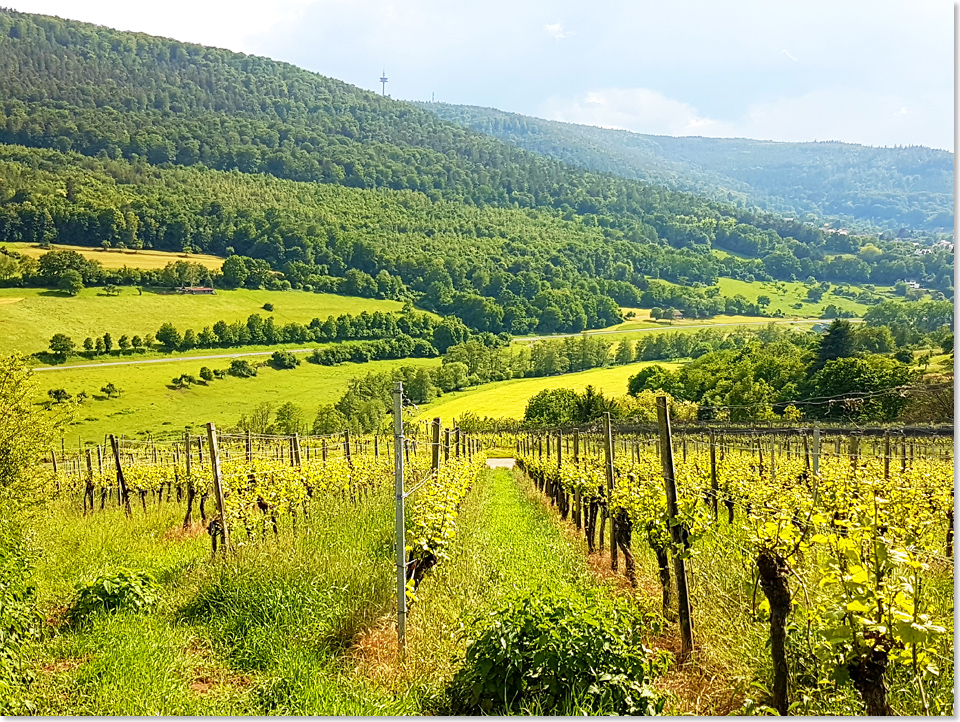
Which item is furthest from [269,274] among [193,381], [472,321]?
[193,381]

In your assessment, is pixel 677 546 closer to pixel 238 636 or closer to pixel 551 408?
pixel 238 636

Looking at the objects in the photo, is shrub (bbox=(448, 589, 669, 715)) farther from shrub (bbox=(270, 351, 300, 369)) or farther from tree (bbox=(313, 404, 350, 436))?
shrub (bbox=(270, 351, 300, 369))

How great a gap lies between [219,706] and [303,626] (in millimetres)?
1289

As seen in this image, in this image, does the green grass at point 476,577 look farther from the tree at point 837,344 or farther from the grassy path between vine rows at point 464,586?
the tree at point 837,344

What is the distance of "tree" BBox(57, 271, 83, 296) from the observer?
297 feet

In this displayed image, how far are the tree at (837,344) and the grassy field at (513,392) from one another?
23.3m

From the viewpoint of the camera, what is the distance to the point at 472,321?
124250 mm

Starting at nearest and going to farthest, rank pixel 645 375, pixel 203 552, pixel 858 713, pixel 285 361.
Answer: pixel 858 713, pixel 203 552, pixel 645 375, pixel 285 361

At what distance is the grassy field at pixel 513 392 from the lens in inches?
2746

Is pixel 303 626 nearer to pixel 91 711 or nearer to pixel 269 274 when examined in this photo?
pixel 91 711

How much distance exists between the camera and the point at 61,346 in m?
Answer: 77.5

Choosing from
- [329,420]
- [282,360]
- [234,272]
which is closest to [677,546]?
[329,420]

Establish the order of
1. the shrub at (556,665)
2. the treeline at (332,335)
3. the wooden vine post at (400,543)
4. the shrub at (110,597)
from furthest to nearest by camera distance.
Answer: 1. the treeline at (332,335)
2. the shrub at (110,597)
3. the wooden vine post at (400,543)
4. the shrub at (556,665)

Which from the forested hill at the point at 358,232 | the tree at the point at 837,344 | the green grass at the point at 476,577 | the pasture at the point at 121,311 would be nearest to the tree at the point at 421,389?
the pasture at the point at 121,311
